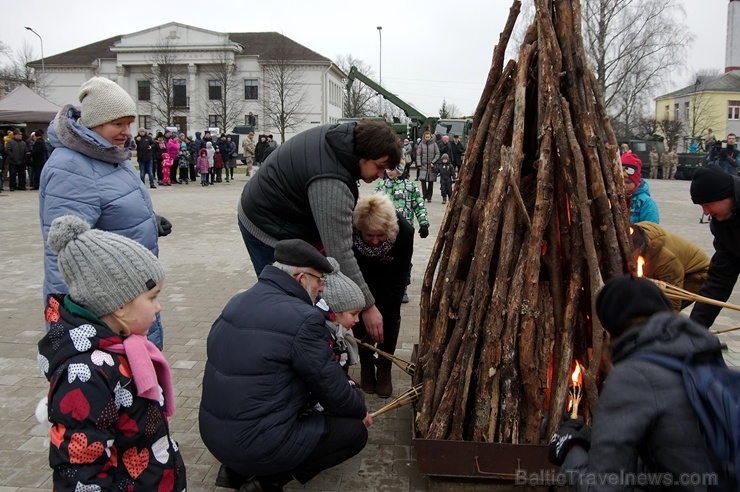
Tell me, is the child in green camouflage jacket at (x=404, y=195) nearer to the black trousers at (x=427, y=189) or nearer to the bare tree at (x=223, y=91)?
the black trousers at (x=427, y=189)

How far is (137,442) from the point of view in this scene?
81.7 inches

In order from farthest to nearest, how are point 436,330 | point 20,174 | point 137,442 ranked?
point 20,174, point 436,330, point 137,442

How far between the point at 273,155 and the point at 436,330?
138 cm

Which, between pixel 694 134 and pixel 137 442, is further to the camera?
pixel 694 134

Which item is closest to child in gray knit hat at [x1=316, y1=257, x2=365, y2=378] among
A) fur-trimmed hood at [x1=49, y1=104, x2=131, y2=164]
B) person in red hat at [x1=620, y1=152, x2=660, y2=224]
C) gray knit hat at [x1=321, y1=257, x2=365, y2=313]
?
gray knit hat at [x1=321, y1=257, x2=365, y2=313]

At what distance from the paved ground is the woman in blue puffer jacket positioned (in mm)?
1066

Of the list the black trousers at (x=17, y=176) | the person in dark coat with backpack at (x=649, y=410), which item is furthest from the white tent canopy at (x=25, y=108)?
the person in dark coat with backpack at (x=649, y=410)

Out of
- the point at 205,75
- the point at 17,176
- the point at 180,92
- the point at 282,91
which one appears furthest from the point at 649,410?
the point at 180,92

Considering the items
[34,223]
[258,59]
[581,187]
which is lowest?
[34,223]

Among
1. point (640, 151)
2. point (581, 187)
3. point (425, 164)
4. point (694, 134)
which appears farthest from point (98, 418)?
point (694, 134)

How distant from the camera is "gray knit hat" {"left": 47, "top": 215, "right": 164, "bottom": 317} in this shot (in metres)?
2.03

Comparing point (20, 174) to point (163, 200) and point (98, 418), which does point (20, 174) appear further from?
point (98, 418)

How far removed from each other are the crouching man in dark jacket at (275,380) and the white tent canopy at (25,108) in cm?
1947

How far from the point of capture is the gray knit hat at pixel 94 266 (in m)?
2.03
